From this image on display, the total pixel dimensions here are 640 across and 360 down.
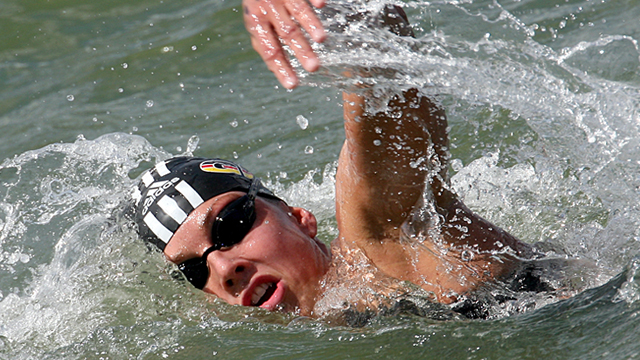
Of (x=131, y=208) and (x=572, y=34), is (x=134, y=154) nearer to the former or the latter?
(x=131, y=208)

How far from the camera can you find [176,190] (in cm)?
323

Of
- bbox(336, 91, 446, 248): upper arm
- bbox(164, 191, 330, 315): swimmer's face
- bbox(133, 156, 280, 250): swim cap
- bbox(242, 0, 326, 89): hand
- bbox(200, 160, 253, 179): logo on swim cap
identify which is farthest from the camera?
bbox(200, 160, 253, 179): logo on swim cap

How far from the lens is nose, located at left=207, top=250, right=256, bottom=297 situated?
9.91 feet

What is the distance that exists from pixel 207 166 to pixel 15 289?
161cm

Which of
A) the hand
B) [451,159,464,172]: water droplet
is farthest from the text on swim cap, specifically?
[451,159,464,172]: water droplet

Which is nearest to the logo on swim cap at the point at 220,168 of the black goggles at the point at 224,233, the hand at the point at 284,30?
the black goggles at the point at 224,233

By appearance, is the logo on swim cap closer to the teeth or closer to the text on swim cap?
the text on swim cap

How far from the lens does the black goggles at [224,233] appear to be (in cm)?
307

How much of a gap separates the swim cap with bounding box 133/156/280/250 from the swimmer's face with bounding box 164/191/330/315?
0.17 ft

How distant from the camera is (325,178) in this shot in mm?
5008

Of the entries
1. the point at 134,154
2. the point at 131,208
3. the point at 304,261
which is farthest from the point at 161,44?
the point at 304,261

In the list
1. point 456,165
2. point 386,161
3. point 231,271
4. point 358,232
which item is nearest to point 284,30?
point 386,161

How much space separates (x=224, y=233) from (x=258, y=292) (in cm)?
29

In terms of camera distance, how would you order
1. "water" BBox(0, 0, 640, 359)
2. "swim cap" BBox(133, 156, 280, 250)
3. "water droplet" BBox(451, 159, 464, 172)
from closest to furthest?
"water" BBox(0, 0, 640, 359) < "swim cap" BBox(133, 156, 280, 250) < "water droplet" BBox(451, 159, 464, 172)
